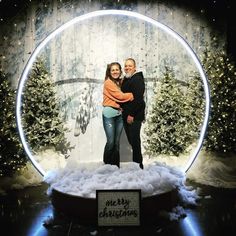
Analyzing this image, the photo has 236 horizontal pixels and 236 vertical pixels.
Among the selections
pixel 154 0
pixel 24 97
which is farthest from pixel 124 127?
pixel 154 0

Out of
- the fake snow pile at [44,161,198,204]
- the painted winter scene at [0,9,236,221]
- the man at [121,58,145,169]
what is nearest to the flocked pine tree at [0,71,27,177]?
the painted winter scene at [0,9,236,221]

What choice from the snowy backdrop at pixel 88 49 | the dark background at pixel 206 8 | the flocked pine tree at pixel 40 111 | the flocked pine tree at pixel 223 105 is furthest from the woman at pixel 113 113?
the flocked pine tree at pixel 223 105

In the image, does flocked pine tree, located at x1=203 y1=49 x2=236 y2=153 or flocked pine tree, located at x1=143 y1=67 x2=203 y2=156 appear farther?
flocked pine tree, located at x1=143 y1=67 x2=203 y2=156

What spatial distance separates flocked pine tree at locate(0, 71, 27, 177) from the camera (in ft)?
16.8

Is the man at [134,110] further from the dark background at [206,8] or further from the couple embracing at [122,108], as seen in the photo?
the dark background at [206,8]

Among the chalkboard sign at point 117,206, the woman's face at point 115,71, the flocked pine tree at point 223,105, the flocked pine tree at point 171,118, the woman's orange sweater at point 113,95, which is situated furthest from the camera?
the flocked pine tree at point 171,118

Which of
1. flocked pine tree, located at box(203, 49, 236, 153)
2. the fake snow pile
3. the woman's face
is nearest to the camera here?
the fake snow pile

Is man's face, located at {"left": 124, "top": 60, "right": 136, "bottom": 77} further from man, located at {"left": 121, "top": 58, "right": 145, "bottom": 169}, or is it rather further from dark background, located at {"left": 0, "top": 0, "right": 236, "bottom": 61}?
dark background, located at {"left": 0, "top": 0, "right": 236, "bottom": 61}

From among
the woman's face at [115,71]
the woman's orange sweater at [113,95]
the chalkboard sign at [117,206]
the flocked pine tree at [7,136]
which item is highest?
the woman's face at [115,71]

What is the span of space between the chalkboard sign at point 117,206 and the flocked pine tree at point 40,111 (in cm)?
202

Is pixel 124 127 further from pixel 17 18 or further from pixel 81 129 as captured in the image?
pixel 17 18

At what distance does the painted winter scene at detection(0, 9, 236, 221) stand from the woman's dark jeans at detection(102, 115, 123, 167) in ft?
1.55

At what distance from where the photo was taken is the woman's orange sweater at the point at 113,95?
4961 millimetres

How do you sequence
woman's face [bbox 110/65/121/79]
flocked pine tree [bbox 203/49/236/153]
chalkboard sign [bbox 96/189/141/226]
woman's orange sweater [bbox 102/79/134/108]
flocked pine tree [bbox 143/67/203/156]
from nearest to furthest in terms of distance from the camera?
chalkboard sign [bbox 96/189/141/226] → woman's orange sweater [bbox 102/79/134/108] → woman's face [bbox 110/65/121/79] → flocked pine tree [bbox 203/49/236/153] → flocked pine tree [bbox 143/67/203/156]
